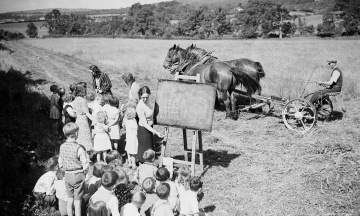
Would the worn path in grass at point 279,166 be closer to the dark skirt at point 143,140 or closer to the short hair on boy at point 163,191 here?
the dark skirt at point 143,140

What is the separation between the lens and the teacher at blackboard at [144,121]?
6.37 metres

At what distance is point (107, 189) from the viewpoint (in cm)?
436

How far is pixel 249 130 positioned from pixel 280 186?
139 inches

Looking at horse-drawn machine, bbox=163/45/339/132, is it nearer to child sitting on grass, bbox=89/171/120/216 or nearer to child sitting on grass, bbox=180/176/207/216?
child sitting on grass, bbox=180/176/207/216

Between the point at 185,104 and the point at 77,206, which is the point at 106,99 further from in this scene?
the point at 77,206

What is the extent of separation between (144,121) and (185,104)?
3.16 ft

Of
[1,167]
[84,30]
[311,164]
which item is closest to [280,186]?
[311,164]

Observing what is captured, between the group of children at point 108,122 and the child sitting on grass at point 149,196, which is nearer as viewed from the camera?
the child sitting on grass at point 149,196

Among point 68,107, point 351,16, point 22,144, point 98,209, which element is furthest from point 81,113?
point 351,16

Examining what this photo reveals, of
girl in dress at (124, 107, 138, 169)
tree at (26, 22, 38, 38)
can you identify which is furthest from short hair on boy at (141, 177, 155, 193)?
tree at (26, 22, 38, 38)

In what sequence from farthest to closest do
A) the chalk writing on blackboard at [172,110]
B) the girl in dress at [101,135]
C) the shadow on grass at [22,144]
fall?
the girl in dress at [101,135]
the chalk writing on blackboard at [172,110]
the shadow on grass at [22,144]

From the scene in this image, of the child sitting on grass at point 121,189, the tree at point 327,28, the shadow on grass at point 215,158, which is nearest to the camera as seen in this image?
the child sitting on grass at point 121,189

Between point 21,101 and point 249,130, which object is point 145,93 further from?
point 21,101

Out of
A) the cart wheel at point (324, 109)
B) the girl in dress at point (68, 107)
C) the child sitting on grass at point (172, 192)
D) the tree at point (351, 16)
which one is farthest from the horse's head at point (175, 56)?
the tree at point (351, 16)
